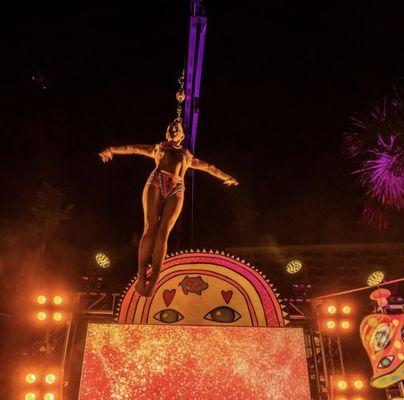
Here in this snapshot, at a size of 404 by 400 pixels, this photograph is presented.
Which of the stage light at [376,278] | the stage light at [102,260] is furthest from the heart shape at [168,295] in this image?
the stage light at [376,278]

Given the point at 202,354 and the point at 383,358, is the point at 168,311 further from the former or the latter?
the point at 383,358

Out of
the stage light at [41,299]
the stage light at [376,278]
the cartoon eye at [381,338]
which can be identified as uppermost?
the stage light at [376,278]

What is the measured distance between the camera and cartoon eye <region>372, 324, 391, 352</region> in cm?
573

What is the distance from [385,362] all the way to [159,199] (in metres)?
4.09

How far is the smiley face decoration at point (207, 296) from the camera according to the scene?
6246mm

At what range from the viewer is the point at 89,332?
5.72 m

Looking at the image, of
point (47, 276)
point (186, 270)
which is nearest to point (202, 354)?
point (186, 270)

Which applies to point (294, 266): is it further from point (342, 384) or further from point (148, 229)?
point (148, 229)

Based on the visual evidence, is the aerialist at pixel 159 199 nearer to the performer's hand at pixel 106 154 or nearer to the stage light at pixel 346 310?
A: the performer's hand at pixel 106 154

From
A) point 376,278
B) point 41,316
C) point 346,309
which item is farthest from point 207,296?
point 376,278

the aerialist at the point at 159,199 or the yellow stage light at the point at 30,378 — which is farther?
the yellow stage light at the point at 30,378

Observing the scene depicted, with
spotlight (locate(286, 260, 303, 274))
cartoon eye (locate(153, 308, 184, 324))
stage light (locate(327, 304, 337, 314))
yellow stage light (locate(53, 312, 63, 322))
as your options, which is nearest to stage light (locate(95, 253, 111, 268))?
yellow stage light (locate(53, 312, 63, 322))

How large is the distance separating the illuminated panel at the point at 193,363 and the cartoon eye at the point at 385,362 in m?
1.09

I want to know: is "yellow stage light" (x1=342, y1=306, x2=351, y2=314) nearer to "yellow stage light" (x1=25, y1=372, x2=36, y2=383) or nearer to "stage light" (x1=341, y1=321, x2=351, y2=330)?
"stage light" (x1=341, y1=321, x2=351, y2=330)
